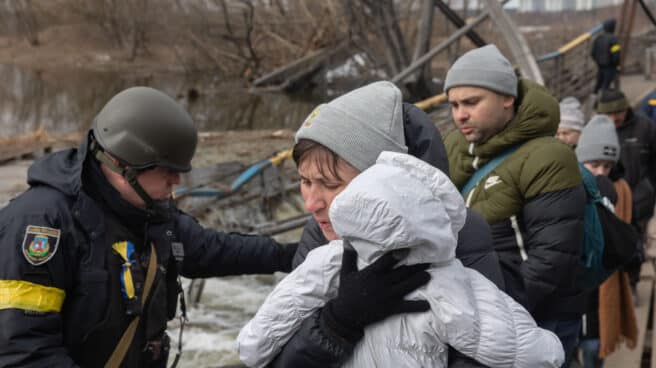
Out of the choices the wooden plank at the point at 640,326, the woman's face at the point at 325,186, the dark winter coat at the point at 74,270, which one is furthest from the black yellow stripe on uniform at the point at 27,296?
the wooden plank at the point at 640,326

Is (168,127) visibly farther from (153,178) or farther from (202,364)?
(202,364)

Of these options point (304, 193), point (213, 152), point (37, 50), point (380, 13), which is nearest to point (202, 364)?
point (304, 193)

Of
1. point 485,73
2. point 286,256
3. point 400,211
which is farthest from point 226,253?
point 400,211

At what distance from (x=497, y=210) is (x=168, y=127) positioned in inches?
48.3

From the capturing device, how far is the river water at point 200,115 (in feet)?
20.9

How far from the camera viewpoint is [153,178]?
2.27m

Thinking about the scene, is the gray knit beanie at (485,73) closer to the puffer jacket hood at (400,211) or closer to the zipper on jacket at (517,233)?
the zipper on jacket at (517,233)

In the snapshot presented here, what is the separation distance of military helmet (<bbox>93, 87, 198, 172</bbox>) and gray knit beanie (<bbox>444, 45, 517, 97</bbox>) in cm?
109

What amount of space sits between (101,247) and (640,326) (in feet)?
13.0

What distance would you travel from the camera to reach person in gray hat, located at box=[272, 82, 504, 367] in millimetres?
1475

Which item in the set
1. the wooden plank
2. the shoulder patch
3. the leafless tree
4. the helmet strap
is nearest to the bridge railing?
the wooden plank

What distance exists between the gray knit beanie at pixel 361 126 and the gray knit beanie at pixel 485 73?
86 centimetres

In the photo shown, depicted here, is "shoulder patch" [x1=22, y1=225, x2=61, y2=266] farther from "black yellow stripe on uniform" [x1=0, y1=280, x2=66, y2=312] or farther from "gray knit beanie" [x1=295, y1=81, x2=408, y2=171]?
"gray knit beanie" [x1=295, y1=81, x2=408, y2=171]

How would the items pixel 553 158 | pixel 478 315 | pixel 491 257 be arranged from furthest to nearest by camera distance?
pixel 553 158, pixel 491 257, pixel 478 315
